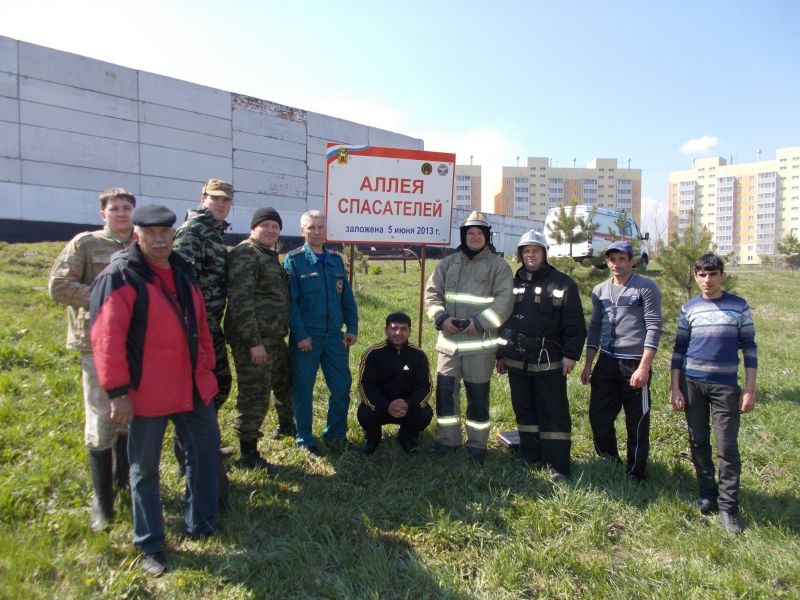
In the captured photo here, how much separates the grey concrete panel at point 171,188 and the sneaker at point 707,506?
3754 cm

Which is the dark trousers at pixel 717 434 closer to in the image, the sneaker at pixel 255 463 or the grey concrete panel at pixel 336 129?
the sneaker at pixel 255 463

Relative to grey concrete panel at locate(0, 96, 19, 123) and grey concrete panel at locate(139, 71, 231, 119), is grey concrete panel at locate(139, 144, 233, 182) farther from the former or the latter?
grey concrete panel at locate(0, 96, 19, 123)

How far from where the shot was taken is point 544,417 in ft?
14.1

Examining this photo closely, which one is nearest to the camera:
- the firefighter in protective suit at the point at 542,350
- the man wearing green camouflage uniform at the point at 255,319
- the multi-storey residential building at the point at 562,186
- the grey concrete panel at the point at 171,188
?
the man wearing green camouflage uniform at the point at 255,319

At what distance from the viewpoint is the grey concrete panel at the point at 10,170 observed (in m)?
29.9

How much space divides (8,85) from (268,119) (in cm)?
1678

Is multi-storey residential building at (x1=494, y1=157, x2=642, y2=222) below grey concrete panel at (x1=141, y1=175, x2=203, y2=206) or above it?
above

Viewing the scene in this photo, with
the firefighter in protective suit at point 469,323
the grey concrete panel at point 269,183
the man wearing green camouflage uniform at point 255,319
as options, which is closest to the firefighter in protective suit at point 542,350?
the firefighter in protective suit at point 469,323

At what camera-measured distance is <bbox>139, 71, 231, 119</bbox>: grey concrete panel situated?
35.9 m

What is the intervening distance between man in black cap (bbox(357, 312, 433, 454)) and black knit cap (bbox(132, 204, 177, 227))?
2.18 meters

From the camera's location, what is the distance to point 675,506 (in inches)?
145

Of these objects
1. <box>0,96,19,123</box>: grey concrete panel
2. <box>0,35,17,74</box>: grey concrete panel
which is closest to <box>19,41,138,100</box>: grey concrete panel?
<box>0,35,17,74</box>: grey concrete panel

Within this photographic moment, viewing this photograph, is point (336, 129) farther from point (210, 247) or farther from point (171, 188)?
point (210, 247)

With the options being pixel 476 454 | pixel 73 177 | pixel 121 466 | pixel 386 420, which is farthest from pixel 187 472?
pixel 73 177
